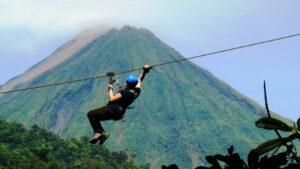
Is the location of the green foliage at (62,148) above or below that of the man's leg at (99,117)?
below

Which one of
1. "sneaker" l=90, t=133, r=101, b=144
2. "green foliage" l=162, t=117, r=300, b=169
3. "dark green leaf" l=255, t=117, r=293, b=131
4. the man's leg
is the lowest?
"sneaker" l=90, t=133, r=101, b=144

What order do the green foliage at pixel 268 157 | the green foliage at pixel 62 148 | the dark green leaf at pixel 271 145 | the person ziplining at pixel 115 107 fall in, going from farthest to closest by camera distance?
1. the green foliage at pixel 62 148
2. the person ziplining at pixel 115 107
3. the dark green leaf at pixel 271 145
4. the green foliage at pixel 268 157

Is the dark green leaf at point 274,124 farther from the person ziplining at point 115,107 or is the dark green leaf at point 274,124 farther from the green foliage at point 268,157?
the person ziplining at point 115,107

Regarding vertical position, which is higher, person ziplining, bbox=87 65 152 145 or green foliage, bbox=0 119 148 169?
person ziplining, bbox=87 65 152 145

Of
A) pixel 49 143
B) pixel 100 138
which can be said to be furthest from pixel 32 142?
pixel 100 138

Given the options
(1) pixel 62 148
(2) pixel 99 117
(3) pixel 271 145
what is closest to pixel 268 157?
(3) pixel 271 145

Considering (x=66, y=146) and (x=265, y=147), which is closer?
Result: (x=265, y=147)

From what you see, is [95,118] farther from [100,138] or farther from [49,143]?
[49,143]

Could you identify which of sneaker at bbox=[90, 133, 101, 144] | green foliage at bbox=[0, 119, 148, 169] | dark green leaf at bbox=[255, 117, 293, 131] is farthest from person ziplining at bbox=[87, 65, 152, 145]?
green foliage at bbox=[0, 119, 148, 169]

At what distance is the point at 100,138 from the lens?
12.3 meters

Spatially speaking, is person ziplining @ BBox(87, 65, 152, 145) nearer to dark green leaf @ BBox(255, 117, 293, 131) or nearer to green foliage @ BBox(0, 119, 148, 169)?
dark green leaf @ BBox(255, 117, 293, 131)

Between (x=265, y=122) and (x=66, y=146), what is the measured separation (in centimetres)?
13046

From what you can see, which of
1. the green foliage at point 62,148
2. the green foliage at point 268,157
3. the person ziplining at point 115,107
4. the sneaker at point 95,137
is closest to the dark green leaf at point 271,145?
the green foliage at point 268,157

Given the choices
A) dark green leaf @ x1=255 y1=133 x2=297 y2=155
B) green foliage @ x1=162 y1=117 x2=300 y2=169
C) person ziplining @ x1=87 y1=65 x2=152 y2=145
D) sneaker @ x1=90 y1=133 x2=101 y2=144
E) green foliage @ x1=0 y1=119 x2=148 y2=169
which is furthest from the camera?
green foliage @ x1=0 y1=119 x2=148 y2=169
